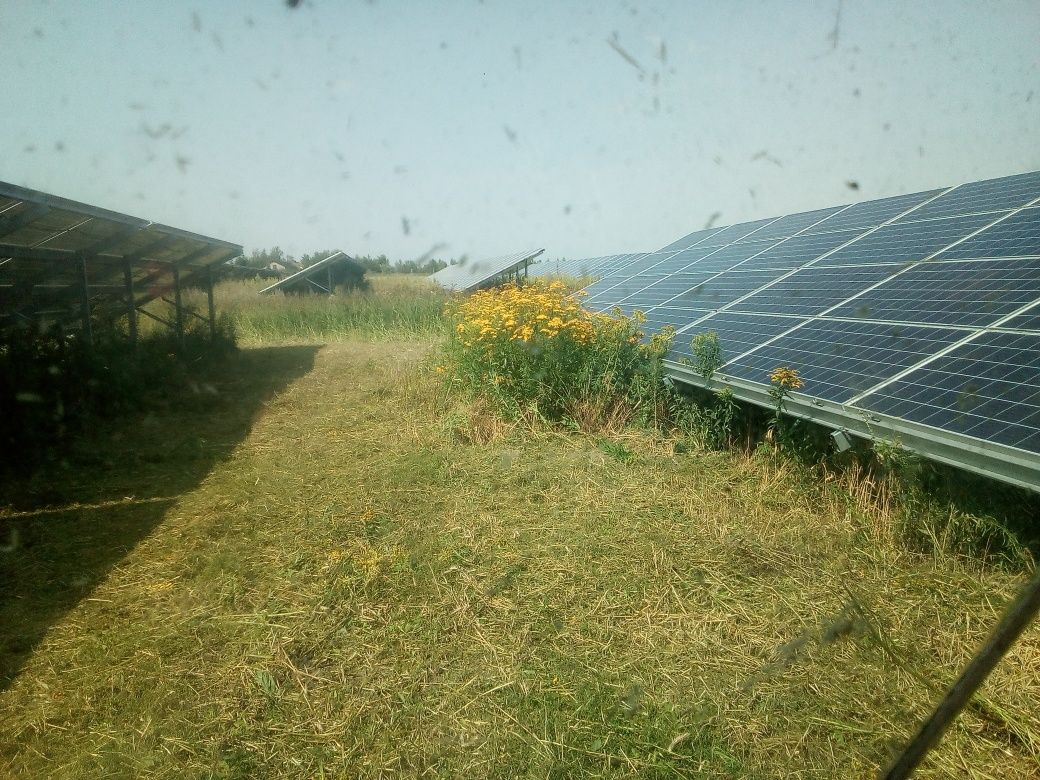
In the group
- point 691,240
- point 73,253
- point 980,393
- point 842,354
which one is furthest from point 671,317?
point 73,253

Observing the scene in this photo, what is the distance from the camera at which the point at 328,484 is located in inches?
220

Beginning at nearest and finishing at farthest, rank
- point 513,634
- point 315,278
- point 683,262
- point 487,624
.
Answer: point 513,634, point 487,624, point 683,262, point 315,278

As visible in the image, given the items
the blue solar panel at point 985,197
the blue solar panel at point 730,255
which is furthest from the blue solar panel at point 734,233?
the blue solar panel at point 985,197

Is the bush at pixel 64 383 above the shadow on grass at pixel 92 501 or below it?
above

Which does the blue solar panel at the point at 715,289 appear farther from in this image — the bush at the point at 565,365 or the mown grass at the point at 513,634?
the mown grass at the point at 513,634

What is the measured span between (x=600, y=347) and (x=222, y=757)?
19.6 feet

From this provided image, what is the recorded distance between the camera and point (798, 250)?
967 centimetres

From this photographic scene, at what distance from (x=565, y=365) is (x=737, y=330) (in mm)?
2018

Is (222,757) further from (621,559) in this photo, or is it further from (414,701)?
(621,559)

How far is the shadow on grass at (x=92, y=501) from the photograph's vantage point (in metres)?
3.68

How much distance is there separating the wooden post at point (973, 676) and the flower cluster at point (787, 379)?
4757mm

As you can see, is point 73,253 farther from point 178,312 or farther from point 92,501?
point 92,501

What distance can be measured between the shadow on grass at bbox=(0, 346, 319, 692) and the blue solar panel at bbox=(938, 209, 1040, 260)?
25.1 feet

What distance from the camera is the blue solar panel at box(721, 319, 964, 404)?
476 centimetres
